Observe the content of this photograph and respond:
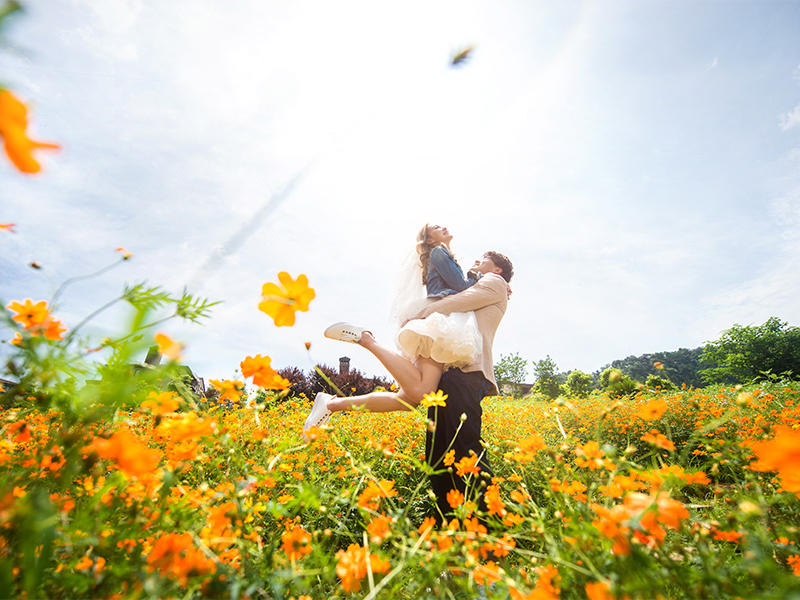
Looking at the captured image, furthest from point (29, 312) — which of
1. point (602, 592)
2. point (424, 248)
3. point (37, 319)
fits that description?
point (424, 248)

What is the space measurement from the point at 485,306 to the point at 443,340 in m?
0.75

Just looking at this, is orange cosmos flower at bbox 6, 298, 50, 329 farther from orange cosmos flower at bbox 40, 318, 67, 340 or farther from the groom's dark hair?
the groom's dark hair

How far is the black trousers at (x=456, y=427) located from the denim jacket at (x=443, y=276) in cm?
94

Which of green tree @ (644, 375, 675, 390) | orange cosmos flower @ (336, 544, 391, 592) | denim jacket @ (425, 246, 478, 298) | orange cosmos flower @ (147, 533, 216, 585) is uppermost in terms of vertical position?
denim jacket @ (425, 246, 478, 298)

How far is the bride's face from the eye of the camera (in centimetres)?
398

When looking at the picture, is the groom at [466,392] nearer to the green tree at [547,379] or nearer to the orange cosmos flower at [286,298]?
the orange cosmos flower at [286,298]

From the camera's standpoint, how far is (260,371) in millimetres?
1184

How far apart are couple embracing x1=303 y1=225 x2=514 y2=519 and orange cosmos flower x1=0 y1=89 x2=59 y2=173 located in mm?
2055

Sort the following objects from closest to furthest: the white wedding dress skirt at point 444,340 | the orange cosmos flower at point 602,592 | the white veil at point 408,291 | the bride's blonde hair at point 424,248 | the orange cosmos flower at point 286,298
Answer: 1. the orange cosmos flower at point 602,592
2. the orange cosmos flower at point 286,298
3. the white wedding dress skirt at point 444,340
4. the white veil at point 408,291
5. the bride's blonde hair at point 424,248

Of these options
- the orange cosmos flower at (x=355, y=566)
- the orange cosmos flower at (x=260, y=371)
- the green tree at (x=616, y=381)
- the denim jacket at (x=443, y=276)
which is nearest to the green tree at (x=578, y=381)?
the green tree at (x=616, y=381)

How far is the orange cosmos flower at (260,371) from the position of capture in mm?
1143

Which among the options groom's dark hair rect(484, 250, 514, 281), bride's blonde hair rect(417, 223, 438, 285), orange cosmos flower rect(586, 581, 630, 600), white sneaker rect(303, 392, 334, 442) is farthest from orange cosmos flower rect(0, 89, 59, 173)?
groom's dark hair rect(484, 250, 514, 281)

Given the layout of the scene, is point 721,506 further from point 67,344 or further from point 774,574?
point 67,344

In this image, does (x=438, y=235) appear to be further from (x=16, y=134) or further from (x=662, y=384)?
(x=662, y=384)
